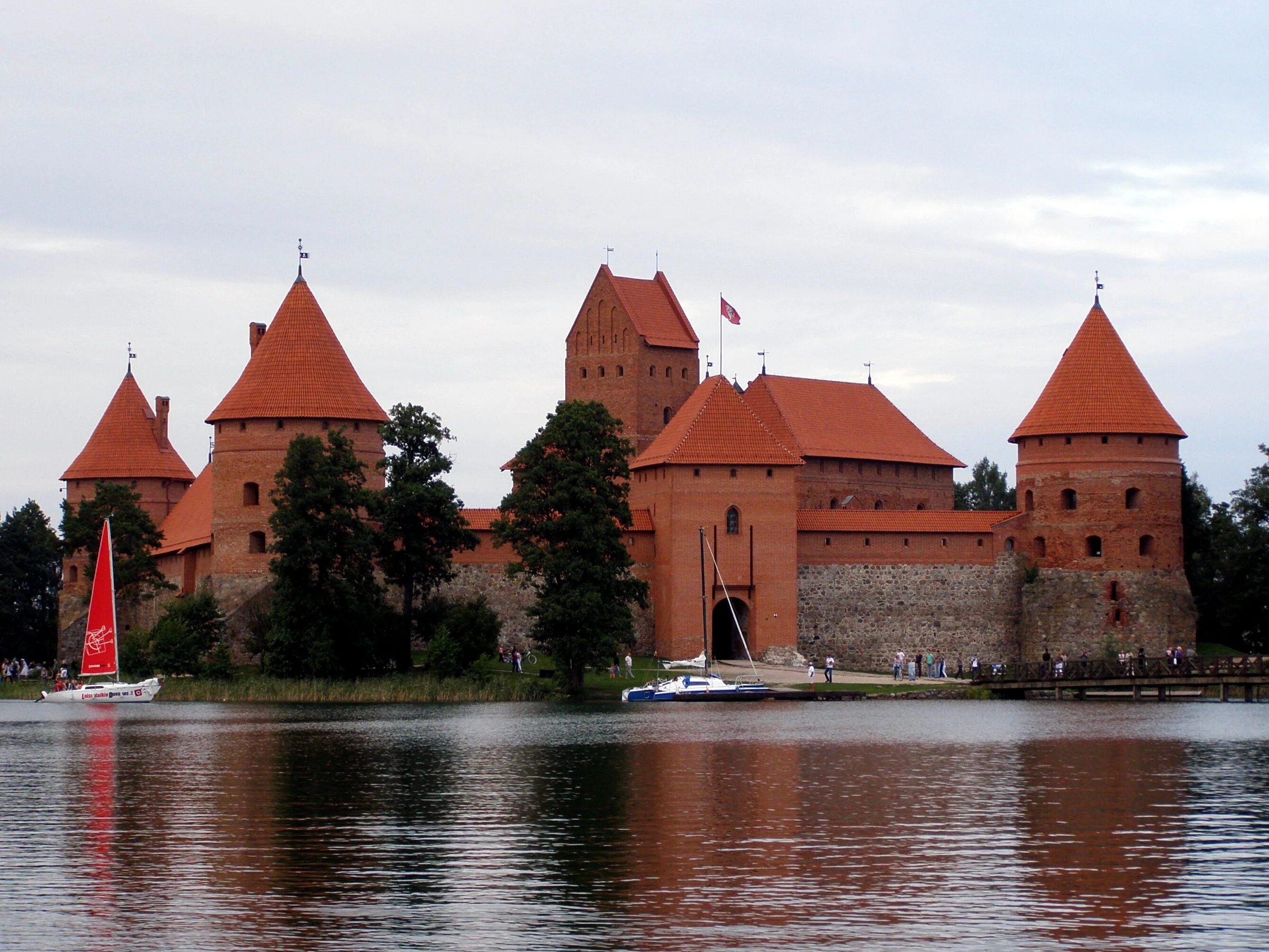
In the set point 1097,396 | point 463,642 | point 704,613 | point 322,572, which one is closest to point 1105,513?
point 1097,396

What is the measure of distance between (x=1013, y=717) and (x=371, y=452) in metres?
18.2

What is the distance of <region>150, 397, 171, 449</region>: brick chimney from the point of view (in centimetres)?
5734

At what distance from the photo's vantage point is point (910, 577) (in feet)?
156

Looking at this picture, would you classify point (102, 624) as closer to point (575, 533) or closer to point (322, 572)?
point (322, 572)

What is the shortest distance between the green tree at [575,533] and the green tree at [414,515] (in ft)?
4.66

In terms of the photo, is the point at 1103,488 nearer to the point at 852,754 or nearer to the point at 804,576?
the point at 804,576

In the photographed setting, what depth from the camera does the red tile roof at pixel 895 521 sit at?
4766 cm

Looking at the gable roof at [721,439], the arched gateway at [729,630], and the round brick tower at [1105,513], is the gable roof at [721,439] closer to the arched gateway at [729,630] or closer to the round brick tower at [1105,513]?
the arched gateway at [729,630]

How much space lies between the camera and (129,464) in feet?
184

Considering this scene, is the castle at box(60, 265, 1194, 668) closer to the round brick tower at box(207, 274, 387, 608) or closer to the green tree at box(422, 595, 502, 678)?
the round brick tower at box(207, 274, 387, 608)

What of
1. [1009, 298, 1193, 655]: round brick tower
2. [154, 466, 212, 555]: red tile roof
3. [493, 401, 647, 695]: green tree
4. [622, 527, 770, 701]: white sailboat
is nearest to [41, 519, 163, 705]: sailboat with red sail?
[154, 466, 212, 555]: red tile roof

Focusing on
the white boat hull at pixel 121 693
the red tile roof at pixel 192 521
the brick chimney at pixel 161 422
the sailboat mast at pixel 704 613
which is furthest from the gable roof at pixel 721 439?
the brick chimney at pixel 161 422

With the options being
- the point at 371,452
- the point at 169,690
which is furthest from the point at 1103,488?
the point at 169,690

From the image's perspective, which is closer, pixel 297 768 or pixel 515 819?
pixel 515 819
